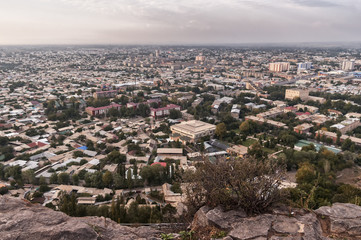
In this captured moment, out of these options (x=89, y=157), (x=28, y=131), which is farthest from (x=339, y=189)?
(x=28, y=131)

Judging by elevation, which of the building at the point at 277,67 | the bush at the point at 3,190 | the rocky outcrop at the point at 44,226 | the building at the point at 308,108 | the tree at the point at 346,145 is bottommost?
the bush at the point at 3,190

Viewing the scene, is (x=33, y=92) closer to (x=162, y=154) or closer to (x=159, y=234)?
(x=162, y=154)

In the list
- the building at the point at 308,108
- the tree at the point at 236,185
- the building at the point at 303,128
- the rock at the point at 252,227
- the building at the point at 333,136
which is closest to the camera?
the rock at the point at 252,227

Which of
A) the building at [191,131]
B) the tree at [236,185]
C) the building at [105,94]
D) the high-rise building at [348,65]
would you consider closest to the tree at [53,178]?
the building at [191,131]

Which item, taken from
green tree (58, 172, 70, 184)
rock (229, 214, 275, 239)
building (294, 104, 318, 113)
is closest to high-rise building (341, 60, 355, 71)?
building (294, 104, 318, 113)

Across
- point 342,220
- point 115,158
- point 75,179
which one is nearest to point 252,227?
point 342,220

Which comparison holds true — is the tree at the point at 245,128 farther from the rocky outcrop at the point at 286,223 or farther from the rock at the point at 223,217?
the rock at the point at 223,217

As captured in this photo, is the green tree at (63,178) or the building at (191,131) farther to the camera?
the building at (191,131)
